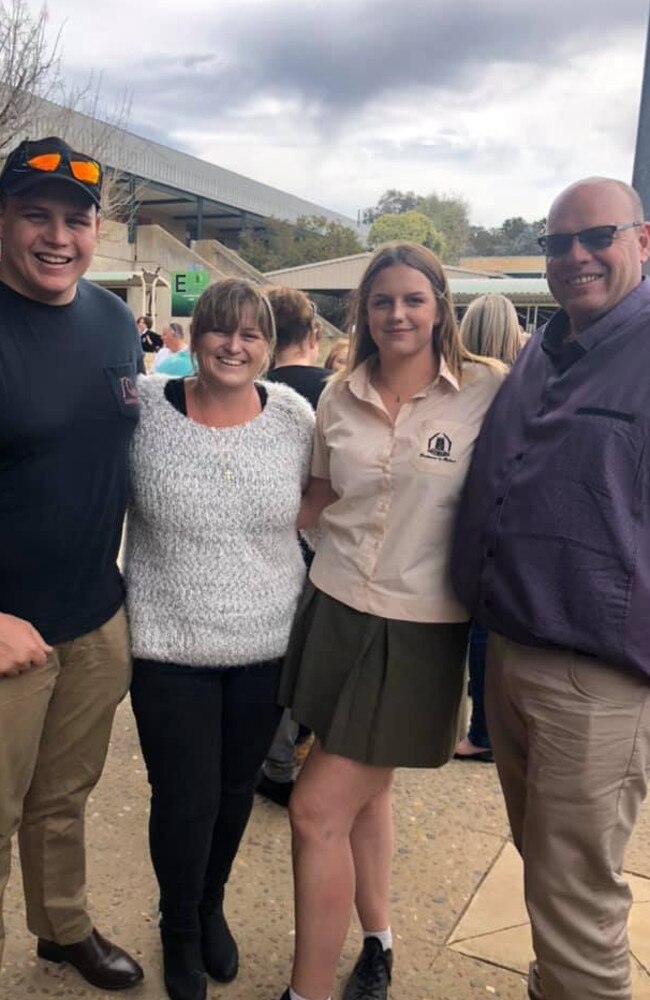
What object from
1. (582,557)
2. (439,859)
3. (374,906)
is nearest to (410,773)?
(439,859)

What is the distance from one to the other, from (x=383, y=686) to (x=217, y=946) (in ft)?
3.51

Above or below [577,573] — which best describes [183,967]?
below

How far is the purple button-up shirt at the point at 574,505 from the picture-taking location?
1.82 m

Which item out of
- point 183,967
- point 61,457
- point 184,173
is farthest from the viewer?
point 184,173

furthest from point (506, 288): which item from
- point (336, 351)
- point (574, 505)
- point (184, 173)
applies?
point (184, 173)

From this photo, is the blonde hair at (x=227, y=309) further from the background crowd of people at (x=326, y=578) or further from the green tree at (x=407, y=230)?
the green tree at (x=407, y=230)

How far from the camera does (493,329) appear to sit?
13.6 ft

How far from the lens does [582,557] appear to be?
186 cm

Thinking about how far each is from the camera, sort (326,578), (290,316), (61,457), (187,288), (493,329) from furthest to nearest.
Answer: (187,288) → (493,329) → (290,316) → (326,578) → (61,457)

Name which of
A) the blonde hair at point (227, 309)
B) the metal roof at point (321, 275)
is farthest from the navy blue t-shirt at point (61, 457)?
the metal roof at point (321, 275)

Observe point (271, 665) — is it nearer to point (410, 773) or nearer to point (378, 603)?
point (378, 603)

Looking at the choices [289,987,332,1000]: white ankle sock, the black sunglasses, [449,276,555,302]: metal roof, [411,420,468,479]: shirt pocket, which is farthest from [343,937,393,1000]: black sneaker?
[449,276,555,302]: metal roof

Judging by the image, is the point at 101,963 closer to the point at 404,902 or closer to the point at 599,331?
the point at 404,902

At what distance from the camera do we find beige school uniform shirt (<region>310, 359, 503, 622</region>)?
7.14 ft
